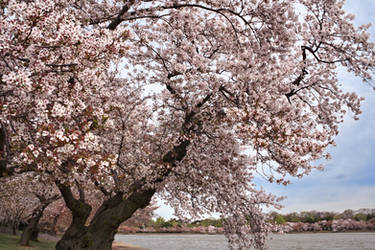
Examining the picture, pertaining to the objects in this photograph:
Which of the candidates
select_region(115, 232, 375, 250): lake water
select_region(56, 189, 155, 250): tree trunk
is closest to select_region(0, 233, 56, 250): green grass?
select_region(56, 189, 155, 250): tree trunk

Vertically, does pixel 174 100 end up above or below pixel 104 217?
above

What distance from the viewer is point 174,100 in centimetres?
1362

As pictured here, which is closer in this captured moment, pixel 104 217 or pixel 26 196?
pixel 104 217

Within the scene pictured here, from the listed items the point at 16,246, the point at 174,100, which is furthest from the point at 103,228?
the point at 16,246

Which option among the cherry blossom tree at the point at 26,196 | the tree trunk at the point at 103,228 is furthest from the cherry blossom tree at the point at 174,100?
the cherry blossom tree at the point at 26,196

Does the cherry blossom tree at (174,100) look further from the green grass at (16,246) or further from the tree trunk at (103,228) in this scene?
the green grass at (16,246)

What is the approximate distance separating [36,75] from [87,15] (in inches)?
188

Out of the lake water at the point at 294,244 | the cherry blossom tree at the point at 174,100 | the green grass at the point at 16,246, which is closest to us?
the cherry blossom tree at the point at 174,100

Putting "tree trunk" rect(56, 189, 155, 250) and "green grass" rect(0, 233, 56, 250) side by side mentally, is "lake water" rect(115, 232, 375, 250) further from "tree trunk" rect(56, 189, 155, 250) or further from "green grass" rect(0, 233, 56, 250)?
"tree trunk" rect(56, 189, 155, 250)

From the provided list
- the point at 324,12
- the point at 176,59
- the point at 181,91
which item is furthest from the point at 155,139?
the point at 324,12

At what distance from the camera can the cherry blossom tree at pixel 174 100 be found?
6691 millimetres

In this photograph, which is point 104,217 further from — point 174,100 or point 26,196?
point 26,196

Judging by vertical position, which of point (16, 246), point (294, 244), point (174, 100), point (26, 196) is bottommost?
point (294, 244)

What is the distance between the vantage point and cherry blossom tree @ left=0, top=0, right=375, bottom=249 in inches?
263
